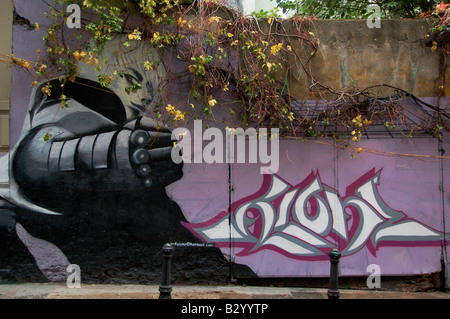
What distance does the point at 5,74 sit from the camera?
20.1 ft

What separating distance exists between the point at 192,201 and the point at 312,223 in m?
1.99

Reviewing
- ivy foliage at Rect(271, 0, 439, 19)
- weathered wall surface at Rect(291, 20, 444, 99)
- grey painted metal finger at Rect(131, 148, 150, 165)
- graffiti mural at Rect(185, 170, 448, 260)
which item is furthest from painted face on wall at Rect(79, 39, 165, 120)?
ivy foliage at Rect(271, 0, 439, 19)

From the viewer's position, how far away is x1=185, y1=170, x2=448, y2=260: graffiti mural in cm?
622

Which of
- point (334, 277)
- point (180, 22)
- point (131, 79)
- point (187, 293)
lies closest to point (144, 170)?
point (131, 79)

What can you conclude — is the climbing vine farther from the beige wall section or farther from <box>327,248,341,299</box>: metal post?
<box>327,248,341,299</box>: metal post

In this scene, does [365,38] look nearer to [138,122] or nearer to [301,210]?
[301,210]

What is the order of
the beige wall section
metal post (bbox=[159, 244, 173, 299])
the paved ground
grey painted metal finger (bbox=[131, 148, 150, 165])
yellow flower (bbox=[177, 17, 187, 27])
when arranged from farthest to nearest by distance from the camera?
grey painted metal finger (bbox=[131, 148, 150, 165]), the beige wall section, yellow flower (bbox=[177, 17, 187, 27]), the paved ground, metal post (bbox=[159, 244, 173, 299])

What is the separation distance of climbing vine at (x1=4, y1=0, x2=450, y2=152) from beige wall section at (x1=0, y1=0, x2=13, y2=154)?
47cm

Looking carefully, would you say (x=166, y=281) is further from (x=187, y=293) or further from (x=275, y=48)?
(x=275, y=48)

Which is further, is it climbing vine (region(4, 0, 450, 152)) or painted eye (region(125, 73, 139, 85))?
painted eye (region(125, 73, 139, 85))

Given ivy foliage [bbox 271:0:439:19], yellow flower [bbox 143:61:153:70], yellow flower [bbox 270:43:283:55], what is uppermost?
ivy foliage [bbox 271:0:439:19]

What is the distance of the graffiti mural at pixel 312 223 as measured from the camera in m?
6.22

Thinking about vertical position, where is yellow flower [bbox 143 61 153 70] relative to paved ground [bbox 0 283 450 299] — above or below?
above
